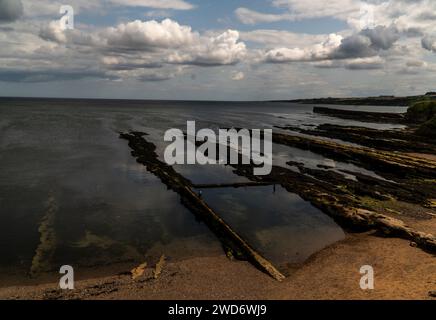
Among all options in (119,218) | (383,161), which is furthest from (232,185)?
(383,161)

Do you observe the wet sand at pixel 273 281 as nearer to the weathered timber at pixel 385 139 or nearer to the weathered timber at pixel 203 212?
the weathered timber at pixel 203 212

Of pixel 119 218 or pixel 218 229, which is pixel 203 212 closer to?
pixel 218 229

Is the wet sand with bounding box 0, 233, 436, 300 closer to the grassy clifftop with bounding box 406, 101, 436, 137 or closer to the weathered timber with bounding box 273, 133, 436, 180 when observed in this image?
the weathered timber with bounding box 273, 133, 436, 180

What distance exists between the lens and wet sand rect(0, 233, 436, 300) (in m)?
14.5

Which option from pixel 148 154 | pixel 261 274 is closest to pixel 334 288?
pixel 261 274

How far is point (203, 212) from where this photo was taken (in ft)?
81.7

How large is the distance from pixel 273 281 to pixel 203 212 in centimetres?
973

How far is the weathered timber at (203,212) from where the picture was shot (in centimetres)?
1782

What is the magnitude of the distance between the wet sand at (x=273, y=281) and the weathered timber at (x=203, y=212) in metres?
0.69

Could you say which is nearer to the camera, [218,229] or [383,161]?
[218,229]

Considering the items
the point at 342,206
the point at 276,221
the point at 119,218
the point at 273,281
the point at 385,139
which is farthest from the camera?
the point at 385,139

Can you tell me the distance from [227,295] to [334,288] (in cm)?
484

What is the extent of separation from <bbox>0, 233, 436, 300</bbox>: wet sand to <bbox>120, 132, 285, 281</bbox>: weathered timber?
0.69m

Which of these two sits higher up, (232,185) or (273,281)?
(232,185)
